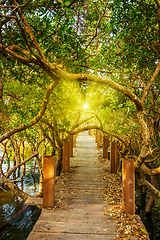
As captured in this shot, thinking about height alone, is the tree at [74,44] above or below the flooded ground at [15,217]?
above

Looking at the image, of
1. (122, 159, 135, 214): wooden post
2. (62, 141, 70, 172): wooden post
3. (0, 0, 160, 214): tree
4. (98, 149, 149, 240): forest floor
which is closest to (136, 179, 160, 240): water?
(98, 149, 149, 240): forest floor

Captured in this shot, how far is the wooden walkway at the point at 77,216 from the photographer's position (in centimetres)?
393

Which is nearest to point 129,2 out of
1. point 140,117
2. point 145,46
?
point 145,46

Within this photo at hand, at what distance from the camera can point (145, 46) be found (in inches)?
257

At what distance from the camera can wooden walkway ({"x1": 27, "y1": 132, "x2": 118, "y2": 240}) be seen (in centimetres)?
393

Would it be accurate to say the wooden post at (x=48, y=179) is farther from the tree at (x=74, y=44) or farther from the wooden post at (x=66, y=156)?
the wooden post at (x=66, y=156)

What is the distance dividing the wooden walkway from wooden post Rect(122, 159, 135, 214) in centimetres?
57

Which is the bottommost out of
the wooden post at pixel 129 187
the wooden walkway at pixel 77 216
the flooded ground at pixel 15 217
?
the flooded ground at pixel 15 217

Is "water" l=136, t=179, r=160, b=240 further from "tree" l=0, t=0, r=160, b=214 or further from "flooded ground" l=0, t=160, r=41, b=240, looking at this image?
"flooded ground" l=0, t=160, r=41, b=240

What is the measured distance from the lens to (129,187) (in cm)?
470

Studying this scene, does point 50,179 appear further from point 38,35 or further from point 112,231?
point 38,35

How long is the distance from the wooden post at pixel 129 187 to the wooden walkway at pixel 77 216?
1.88 feet

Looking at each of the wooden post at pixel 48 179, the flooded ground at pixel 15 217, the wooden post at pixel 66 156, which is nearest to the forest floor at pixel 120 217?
the wooden post at pixel 48 179

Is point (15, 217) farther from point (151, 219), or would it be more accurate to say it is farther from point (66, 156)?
point (151, 219)
